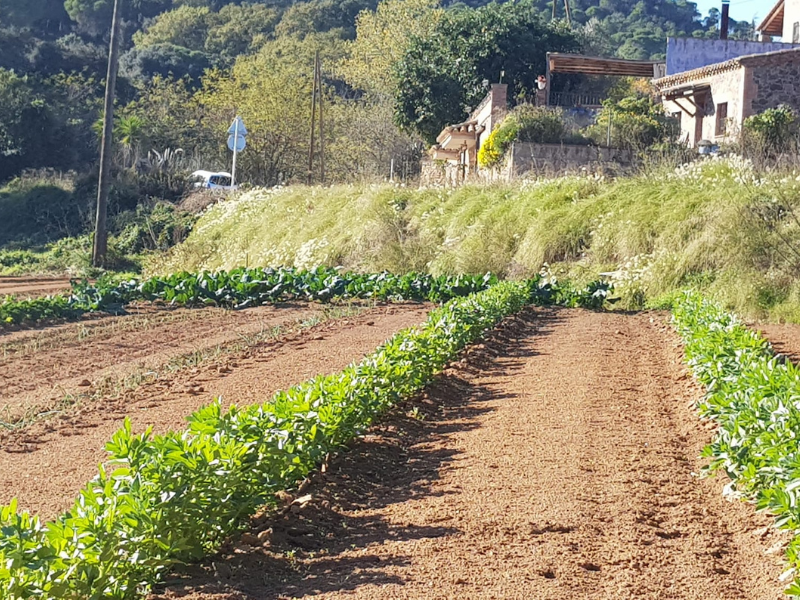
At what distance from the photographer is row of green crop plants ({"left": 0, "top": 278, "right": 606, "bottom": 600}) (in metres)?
4.08

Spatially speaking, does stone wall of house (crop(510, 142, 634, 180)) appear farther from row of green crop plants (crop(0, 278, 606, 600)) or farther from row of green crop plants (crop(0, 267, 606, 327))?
row of green crop plants (crop(0, 278, 606, 600))

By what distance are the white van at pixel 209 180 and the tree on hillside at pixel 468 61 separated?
810 centimetres

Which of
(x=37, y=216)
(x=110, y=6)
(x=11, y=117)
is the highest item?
(x=110, y=6)

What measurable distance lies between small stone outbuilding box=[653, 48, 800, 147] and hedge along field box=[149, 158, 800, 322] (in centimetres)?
901

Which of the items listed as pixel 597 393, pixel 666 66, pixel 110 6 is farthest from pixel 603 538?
pixel 110 6

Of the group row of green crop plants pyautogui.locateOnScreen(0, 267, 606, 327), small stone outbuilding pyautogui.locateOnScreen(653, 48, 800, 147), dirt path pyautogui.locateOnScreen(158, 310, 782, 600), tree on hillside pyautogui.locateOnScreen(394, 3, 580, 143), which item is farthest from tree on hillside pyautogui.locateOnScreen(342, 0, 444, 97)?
dirt path pyautogui.locateOnScreen(158, 310, 782, 600)

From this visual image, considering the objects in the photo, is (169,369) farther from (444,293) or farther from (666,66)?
(666,66)

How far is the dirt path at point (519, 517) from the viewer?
4.77 metres

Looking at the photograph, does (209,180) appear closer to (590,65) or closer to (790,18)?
(590,65)

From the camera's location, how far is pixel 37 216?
135 feet

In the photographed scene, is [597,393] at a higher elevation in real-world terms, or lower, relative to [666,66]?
lower

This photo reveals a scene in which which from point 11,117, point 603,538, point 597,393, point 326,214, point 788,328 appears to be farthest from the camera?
point 11,117

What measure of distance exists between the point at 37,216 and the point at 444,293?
26678mm

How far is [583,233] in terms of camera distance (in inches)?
810
